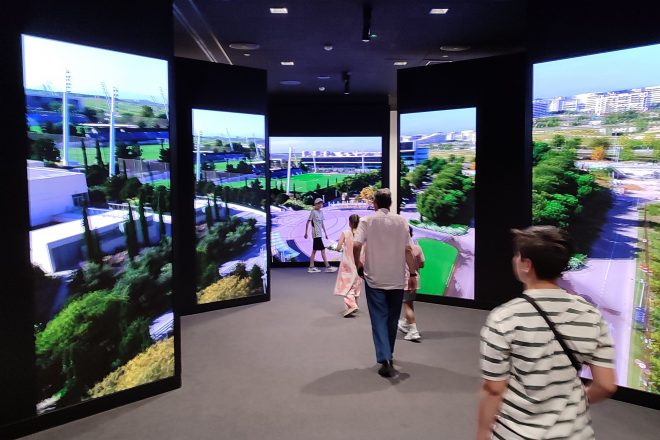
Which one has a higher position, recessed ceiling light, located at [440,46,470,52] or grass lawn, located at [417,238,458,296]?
recessed ceiling light, located at [440,46,470,52]

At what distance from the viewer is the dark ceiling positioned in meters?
5.60

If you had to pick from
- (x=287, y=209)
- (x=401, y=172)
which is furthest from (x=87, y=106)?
(x=287, y=209)

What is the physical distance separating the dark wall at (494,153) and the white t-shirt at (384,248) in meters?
2.98

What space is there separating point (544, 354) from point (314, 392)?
2964 millimetres

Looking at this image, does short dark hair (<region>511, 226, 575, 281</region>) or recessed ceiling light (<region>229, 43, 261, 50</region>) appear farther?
recessed ceiling light (<region>229, 43, 261, 50</region>)

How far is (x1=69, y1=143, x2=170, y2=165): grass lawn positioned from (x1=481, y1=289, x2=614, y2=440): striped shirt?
322 centimetres

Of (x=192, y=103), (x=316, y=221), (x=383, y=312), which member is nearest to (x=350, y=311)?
(x=383, y=312)

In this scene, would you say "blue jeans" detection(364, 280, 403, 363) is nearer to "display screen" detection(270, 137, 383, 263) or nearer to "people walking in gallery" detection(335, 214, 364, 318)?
"people walking in gallery" detection(335, 214, 364, 318)

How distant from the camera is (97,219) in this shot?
154 inches

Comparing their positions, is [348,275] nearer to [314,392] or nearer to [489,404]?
[314,392]

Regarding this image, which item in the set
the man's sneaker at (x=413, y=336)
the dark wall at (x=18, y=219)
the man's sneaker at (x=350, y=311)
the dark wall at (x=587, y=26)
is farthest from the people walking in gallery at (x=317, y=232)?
the dark wall at (x=18, y=219)

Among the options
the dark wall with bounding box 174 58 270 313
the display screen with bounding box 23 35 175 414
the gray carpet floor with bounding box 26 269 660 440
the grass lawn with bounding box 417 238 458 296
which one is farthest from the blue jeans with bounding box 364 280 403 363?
the dark wall with bounding box 174 58 270 313

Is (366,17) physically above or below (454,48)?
below

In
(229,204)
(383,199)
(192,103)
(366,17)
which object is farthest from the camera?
(229,204)
